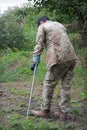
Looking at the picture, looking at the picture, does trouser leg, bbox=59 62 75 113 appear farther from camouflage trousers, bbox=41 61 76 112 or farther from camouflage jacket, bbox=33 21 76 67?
camouflage jacket, bbox=33 21 76 67

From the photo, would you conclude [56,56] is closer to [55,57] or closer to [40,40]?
[55,57]

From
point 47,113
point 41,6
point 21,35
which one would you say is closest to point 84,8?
point 41,6

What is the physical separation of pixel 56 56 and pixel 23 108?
165cm

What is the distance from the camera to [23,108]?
863 centimetres

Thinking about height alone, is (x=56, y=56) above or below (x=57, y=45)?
below

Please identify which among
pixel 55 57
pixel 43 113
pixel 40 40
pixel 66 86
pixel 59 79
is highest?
pixel 40 40

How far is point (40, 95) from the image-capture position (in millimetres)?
9828

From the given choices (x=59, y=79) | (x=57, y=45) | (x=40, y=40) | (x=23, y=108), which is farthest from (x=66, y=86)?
(x=23, y=108)

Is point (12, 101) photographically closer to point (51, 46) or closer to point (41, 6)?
point (51, 46)

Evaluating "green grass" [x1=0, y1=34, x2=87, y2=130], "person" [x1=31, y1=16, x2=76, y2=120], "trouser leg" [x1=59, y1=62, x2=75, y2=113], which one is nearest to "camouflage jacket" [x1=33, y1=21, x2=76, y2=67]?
"person" [x1=31, y1=16, x2=76, y2=120]

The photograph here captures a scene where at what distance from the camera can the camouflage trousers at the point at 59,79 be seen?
762 centimetres

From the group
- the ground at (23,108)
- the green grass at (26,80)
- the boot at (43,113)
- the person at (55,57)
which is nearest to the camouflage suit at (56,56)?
the person at (55,57)

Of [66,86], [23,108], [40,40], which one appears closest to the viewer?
[40,40]

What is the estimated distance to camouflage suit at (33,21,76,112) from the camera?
7.50m
